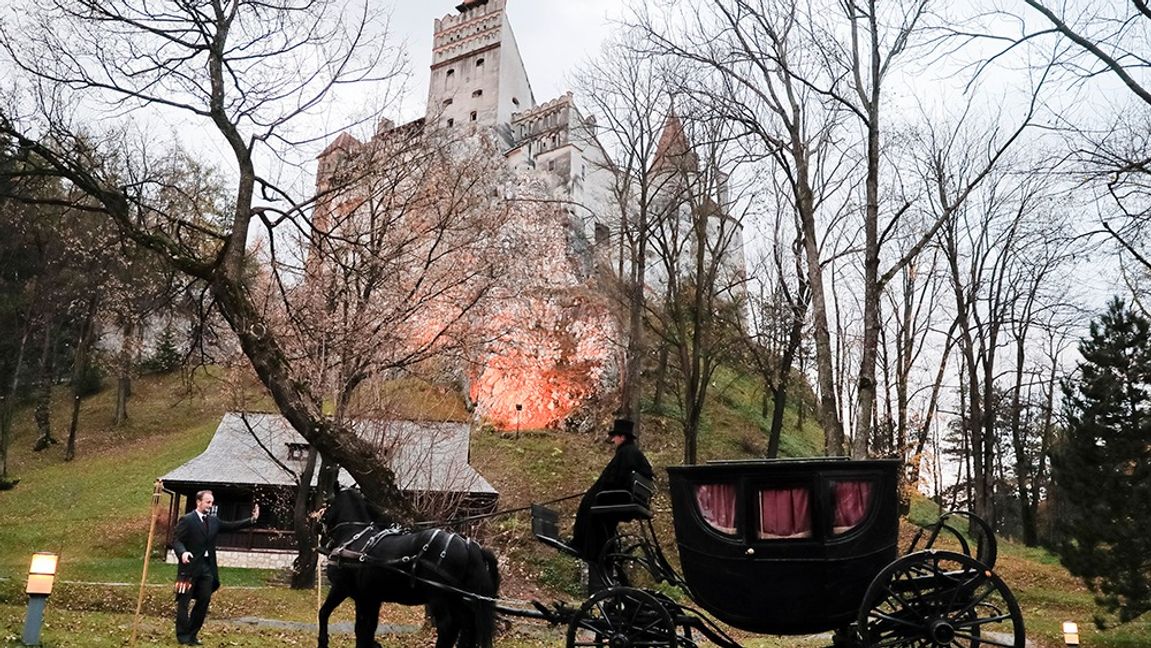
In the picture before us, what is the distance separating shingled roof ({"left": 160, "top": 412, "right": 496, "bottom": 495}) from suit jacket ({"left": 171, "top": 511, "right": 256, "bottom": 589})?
17.2 ft

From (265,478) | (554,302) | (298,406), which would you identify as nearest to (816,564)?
(298,406)

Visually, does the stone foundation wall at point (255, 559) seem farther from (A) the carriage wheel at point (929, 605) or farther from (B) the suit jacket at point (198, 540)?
(A) the carriage wheel at point (929, 605)

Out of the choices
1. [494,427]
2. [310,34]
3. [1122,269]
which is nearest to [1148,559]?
[1122,269]

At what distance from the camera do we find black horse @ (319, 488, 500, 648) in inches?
264

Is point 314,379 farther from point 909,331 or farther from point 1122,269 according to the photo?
point 909,331

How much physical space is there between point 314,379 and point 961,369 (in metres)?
22.3

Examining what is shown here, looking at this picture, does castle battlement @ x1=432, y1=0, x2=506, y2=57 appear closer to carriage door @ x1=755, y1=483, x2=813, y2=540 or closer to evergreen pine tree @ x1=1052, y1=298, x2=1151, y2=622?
evergreen pine tree @ x1=1052, y1=298, x2=1151, y2=622

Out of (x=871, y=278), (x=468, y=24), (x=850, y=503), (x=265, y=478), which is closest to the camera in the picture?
(x=850, y=503)

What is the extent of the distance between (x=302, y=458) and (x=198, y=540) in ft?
40.8

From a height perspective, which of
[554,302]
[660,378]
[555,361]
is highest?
[554,302]

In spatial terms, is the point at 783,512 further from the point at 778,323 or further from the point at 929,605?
the point at 778,323

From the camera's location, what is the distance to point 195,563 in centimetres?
868

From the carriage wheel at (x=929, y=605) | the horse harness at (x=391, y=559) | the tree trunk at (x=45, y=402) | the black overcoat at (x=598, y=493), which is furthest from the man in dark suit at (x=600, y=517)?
the tree trunk at (x=45, y=402)

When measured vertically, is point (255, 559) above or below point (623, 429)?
below
